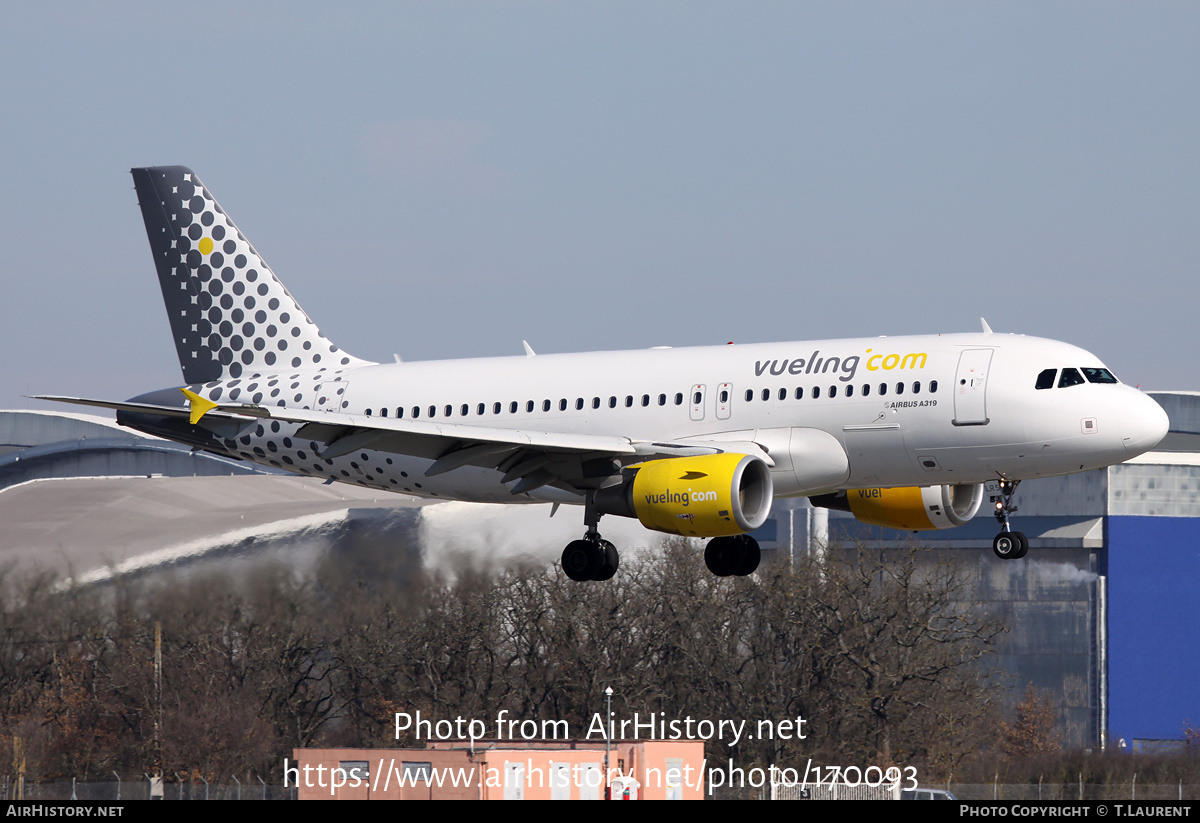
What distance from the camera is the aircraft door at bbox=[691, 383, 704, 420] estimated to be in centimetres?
3619

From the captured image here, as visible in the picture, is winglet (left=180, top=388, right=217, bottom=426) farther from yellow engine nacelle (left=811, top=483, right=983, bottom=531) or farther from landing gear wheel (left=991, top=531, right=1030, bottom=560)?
landing gear wheel (left=991, top=531, right=1030, bottom=560)

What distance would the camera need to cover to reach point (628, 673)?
6931 centimetres

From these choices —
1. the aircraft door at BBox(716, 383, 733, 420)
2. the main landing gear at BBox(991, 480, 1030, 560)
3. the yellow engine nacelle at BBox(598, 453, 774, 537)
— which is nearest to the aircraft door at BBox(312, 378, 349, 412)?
the yellow engine nacelle at BBox(598, 453, 774, 537)

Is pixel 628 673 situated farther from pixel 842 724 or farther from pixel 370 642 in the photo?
pixel 370 642

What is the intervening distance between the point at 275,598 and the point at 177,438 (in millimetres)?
14632

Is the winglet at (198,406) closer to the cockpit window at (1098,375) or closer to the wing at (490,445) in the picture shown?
the wing at (490,445)

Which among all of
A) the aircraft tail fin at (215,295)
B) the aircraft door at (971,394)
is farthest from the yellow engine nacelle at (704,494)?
the aircraft tail fin at (215,295)

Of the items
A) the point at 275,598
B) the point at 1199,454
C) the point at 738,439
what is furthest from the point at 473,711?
the point at 1199,454

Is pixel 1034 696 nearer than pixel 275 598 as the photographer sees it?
No

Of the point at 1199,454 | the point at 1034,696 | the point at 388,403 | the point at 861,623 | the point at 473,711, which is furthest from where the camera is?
the point at 1199,454

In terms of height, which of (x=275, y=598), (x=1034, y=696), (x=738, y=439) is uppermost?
(x=738, y=439)

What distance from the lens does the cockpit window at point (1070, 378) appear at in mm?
33688

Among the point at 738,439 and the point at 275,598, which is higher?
the point at 738,439

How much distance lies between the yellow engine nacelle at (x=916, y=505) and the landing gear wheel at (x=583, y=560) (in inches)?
203
